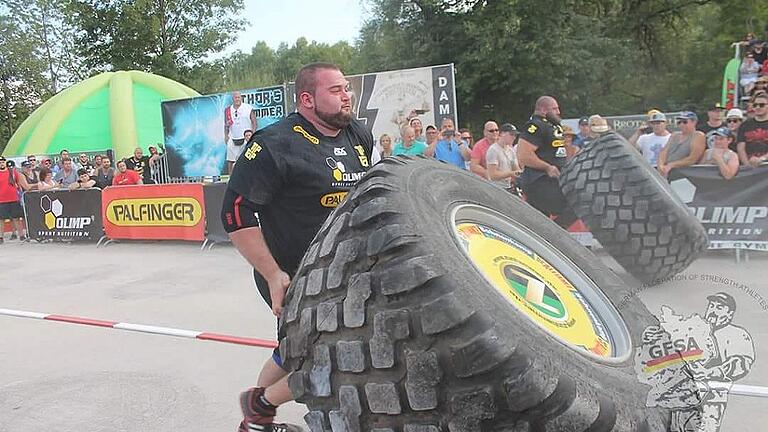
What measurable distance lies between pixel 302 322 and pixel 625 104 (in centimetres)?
3053

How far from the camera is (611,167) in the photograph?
16.4 feet

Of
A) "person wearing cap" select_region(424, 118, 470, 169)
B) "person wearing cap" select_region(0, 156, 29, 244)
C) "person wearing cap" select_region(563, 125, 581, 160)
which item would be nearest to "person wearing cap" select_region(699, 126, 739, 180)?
"person wearing cap" select_region(563, 125, 581, 160)

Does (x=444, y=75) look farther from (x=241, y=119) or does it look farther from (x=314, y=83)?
(x=314, y=83)

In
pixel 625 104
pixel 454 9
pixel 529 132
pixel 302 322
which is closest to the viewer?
pixel 302 322

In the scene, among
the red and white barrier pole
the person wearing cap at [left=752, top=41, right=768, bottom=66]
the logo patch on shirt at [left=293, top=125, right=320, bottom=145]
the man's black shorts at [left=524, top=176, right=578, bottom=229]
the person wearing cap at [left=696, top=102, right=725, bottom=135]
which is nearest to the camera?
the logo patch on shirt at [left=293, top=125, right=320, bottom=145]

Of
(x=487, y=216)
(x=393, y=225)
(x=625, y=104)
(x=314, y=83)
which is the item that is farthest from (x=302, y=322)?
(x=625, y=104)

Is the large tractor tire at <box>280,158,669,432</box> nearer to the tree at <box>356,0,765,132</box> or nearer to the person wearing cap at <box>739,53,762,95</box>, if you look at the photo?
the person wearing cap at <box>739,53,762,95</box>

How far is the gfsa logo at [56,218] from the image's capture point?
11.8m

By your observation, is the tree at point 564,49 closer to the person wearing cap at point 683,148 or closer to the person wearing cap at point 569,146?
the person wearing cap at point 683,148

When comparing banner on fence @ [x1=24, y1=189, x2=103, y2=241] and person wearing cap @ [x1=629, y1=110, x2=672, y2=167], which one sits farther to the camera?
banner on fence @ [x1=24, y1=189, x2=103, y2=241]

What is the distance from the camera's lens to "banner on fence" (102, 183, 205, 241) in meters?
10.3

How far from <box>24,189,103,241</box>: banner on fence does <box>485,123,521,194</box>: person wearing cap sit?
23.5ft

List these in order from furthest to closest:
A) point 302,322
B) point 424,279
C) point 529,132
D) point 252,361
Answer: point 529,132 < point 252,361 < point 302,322 < point 424,279

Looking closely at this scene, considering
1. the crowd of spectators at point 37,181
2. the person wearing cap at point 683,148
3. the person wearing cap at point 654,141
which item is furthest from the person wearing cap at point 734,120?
the crowd of spectators at point 37,181
